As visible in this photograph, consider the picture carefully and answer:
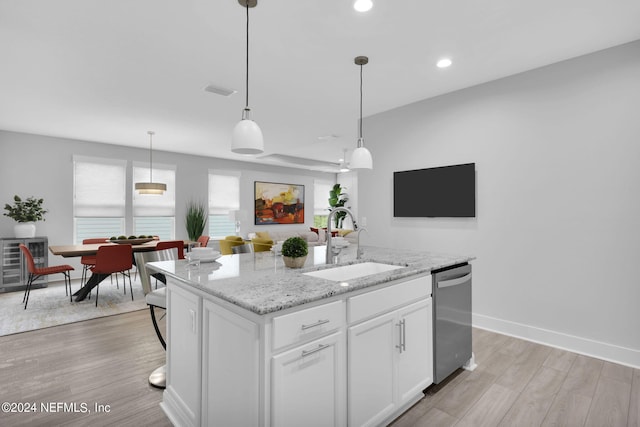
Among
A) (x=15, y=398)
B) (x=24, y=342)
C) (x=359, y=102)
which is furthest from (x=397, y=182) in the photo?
(x=24, y=342)

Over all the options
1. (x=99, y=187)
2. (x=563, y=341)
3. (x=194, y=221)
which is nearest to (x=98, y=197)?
(x=99, y=187)

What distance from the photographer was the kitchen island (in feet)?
4.27

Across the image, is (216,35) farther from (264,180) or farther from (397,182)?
(264,180)

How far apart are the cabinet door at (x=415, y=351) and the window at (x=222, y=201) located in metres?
6.17

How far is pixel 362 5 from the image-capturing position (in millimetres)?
2141

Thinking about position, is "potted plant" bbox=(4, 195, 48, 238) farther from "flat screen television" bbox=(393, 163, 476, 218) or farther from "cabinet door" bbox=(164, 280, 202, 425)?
"flat screen television" bbox=(393, 163, 476, 218)

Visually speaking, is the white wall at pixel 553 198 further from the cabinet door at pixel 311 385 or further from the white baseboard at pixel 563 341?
the cabinet door at pixel 311 385

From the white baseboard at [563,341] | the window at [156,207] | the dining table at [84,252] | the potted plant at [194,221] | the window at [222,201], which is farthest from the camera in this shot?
the window at [222,201]

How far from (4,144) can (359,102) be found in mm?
5874

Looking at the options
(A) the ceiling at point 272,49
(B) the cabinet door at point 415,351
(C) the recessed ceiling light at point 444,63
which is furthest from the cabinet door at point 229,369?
(C) the recessed ceiling light at point 444,63

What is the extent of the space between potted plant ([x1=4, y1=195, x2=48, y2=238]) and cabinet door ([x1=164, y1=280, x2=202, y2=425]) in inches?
192

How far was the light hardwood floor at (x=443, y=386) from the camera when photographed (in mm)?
1922

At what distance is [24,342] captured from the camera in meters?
3.07

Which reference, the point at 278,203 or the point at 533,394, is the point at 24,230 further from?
the point at 533,394
